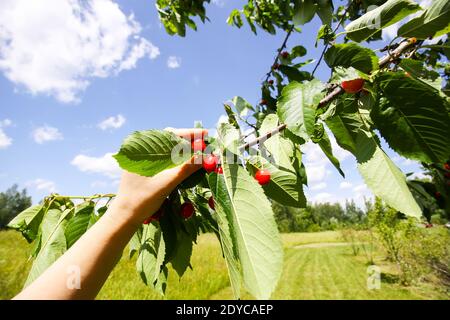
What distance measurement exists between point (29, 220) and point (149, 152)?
0.74 metres

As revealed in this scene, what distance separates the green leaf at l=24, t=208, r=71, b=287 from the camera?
38.7 inches

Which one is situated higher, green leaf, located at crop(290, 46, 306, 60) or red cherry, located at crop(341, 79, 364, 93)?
green leaf, located at crop(290, 46, 306, 60)

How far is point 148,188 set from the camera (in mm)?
833

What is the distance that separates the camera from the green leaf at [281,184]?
2.69 feet

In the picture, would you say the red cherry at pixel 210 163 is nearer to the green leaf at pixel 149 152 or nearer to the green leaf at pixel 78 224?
the green leaf at pixel 149 152

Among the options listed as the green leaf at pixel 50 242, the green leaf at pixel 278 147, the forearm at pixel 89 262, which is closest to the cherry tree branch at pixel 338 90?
the green leaf at pixel 278 147

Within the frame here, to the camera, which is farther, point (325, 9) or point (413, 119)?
point (325, 9)

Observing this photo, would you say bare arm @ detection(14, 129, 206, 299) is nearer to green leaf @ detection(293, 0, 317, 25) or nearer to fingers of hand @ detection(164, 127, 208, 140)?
fingers of hand @ detection(164, 127, 208, 140)

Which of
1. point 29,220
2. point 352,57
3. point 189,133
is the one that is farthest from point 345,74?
point 29,220

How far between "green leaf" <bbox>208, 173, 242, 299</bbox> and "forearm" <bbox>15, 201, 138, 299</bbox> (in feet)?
1.11

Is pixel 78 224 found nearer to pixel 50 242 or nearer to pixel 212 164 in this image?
pixel 50 242

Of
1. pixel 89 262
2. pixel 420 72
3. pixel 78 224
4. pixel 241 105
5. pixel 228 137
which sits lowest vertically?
pixel 89 262

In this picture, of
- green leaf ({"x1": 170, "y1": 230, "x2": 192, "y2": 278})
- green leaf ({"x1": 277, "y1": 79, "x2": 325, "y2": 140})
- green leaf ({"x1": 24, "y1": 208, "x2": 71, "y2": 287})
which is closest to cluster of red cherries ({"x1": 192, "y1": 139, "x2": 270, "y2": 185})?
green leaf ({"x1": 277, "y1": 79, "x2": 325, "y2": 140})
